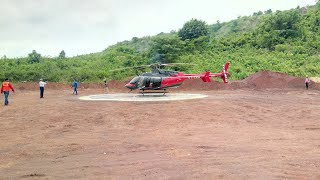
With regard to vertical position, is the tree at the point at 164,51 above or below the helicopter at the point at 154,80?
above

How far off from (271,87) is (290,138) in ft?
74.8

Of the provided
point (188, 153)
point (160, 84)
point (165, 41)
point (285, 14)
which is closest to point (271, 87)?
point (160, 84)

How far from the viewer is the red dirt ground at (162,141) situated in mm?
7812

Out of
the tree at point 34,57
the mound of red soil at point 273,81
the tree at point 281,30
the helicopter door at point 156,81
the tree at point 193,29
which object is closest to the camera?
the helicopter door at point 156,81

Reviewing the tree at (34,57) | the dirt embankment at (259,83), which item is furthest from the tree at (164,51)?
the tree at (34,57)

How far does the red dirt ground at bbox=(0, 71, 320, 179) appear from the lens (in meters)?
7.81

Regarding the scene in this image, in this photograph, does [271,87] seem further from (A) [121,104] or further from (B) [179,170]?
(B) [179,170]

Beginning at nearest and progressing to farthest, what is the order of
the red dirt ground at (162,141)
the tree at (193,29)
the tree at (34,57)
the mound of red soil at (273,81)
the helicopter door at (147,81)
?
1. the red dirt ground at (162,141)
2. the helicopter door at (147,81)
3. the mound of red soil at (273,81)
4. the tree at (34,57)
5. the tree at (193,29)

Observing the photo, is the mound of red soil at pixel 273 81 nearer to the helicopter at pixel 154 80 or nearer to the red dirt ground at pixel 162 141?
the helicopter at pixel 154 80

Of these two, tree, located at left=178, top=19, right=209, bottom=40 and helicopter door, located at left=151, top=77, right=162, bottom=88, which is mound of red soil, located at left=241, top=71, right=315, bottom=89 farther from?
tree, located at left=178, top=19, right=209, bottom=40

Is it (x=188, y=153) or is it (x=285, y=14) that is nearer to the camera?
(x=188, y=153)

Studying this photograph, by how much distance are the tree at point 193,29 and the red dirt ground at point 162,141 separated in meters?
37.3

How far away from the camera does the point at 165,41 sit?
46.4 m

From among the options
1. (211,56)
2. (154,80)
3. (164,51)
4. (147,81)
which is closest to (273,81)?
(211,56)
